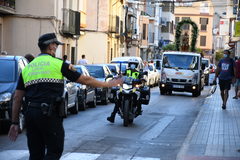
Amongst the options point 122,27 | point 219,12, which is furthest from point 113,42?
point 219,12

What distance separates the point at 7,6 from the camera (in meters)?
30.7

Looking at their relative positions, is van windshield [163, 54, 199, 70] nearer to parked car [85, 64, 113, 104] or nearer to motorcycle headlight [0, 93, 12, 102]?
parked car [85, 64, 113, 104]

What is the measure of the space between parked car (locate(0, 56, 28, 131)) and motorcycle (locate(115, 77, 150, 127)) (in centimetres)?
257

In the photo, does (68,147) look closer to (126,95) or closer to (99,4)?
(126,95)

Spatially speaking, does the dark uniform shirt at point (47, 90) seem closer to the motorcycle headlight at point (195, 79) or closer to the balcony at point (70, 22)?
the motorcycle headlight at point (195, 79)

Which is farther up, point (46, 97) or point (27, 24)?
point (27, 24)

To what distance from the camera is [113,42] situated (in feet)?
186

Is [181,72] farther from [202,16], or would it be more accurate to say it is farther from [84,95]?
[202,16]

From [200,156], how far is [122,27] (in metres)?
51.3

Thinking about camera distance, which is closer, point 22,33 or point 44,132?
point 44,132

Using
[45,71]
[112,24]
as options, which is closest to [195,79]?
[45,71]

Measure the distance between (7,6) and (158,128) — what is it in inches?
711

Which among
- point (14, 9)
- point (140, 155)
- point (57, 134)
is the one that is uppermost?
point (14, 9)

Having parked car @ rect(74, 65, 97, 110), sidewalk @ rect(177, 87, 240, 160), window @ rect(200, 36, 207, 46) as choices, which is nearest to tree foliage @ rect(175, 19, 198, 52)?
parked car @ rect(74, 65, 97, 110)
